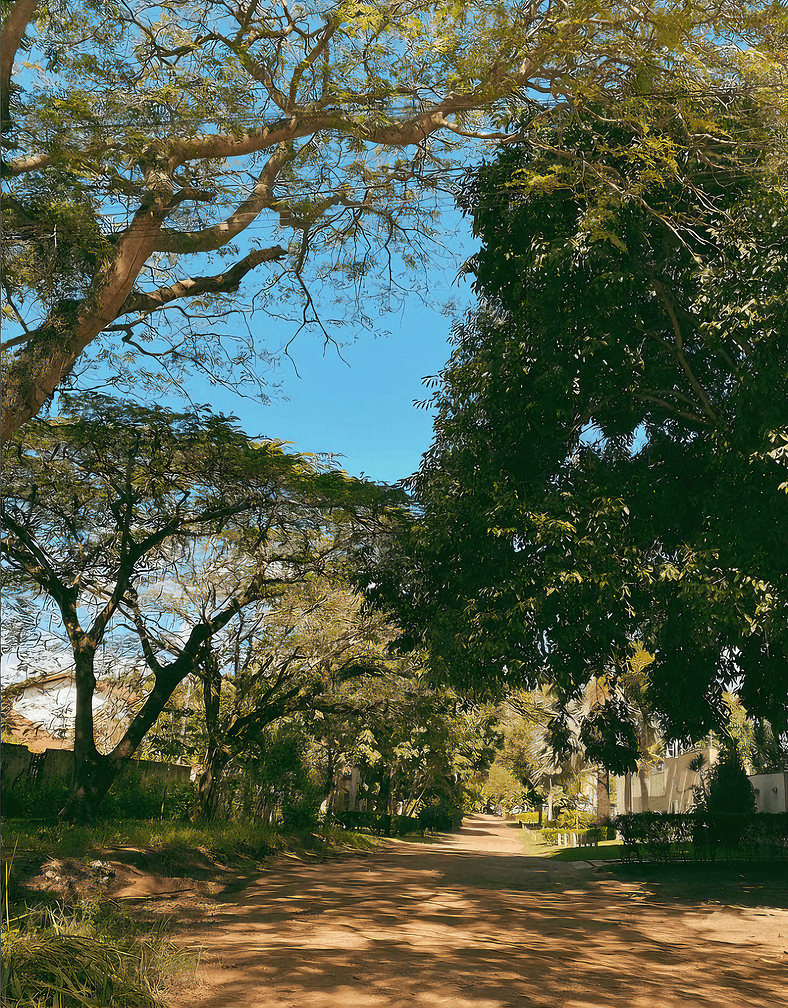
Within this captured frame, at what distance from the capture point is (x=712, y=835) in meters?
18.0

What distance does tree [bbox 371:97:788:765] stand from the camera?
33.1ft

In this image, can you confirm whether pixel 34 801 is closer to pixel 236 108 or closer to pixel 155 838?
pixel 155 838

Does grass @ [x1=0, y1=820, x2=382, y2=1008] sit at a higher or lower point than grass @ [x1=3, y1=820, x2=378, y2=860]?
higher

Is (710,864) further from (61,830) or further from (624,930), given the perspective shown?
(61,830)

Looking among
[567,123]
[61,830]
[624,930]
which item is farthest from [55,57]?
[624,930]

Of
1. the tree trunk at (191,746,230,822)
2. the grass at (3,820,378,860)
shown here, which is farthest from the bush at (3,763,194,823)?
the grass at (3,820,378,860)

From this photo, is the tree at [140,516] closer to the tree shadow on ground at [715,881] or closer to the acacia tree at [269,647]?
the acacia tree at [269,647]

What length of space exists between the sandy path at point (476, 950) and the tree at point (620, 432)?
121 inches

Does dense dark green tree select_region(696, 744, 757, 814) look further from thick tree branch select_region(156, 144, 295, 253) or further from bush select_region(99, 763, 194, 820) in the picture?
thick tree branch select_region(156, 144, 295, 253)

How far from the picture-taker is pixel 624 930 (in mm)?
9633

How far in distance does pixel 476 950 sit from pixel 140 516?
10.4 metres

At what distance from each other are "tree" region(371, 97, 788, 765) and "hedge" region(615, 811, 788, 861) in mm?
5768

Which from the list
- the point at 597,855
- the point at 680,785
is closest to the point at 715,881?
the point at 597,855

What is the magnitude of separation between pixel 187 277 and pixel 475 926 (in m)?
8.51
